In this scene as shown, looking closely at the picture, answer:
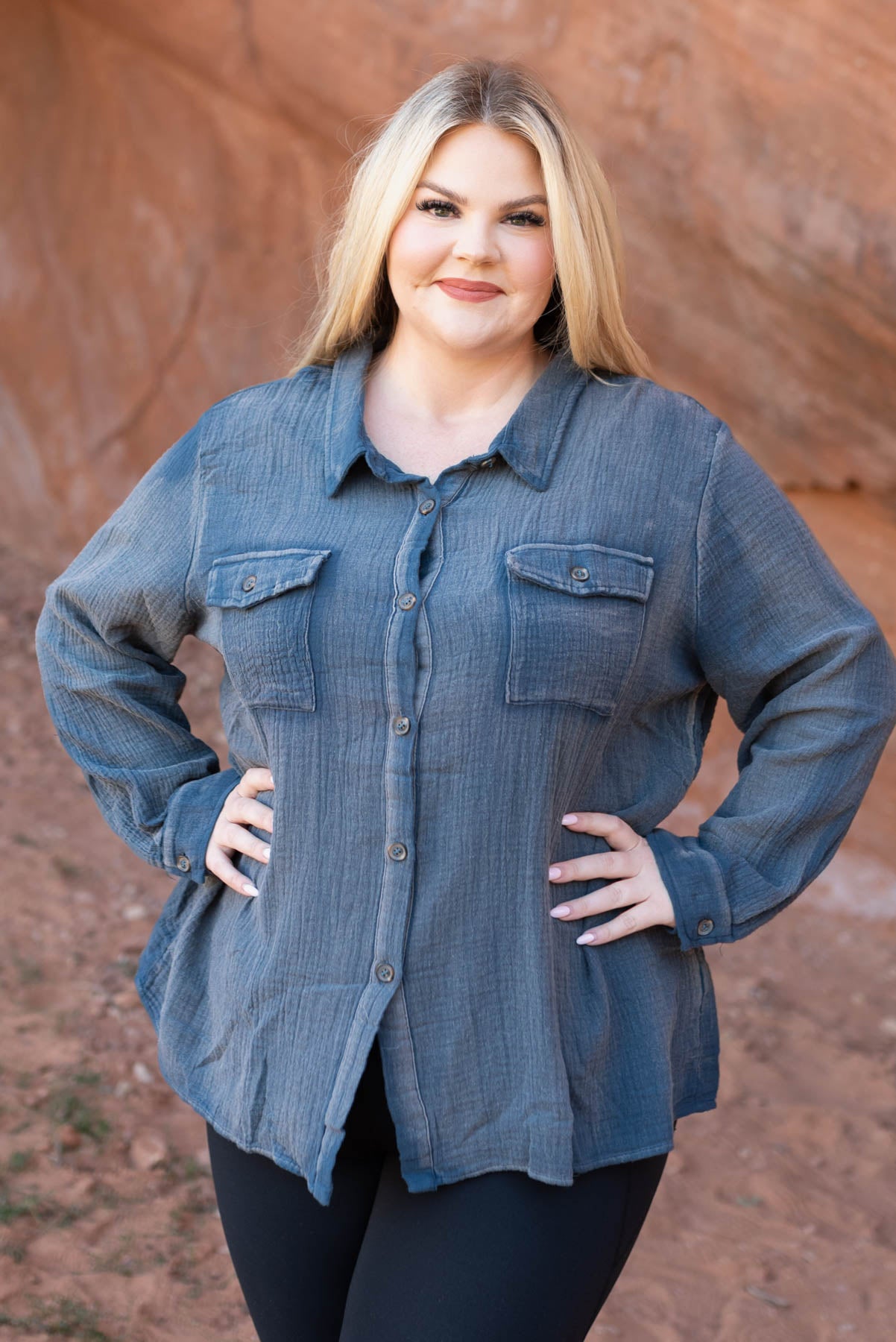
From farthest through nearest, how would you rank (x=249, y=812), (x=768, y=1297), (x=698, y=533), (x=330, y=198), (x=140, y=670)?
(x=330, y=198) → (x=768, y=1297) → (x=140, y=670) → (x=249, y=812) → (x=698, y=533)

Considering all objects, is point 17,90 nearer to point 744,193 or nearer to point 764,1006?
point 744,193

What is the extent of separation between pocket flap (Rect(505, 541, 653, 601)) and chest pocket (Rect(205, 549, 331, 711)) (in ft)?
0.77

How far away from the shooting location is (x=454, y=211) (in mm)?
1681

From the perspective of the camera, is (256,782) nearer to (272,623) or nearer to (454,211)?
(272,623)

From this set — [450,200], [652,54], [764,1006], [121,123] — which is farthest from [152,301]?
[450,200]

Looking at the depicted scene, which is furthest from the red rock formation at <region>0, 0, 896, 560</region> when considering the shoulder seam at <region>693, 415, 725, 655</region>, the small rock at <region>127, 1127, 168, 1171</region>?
the small rock at <region>127, 1127, 168, 1171</region>

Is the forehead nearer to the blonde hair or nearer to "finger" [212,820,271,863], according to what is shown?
the blonde hair

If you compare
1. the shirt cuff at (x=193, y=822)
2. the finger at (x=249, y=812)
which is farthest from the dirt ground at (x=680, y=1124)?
the finger at (x=249, y=812)

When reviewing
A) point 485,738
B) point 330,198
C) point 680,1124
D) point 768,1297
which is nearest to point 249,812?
point 485,738

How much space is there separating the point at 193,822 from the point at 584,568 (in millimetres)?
628

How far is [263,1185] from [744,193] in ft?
9.23

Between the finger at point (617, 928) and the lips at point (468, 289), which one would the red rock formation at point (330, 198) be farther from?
the finger at point (617, 928)

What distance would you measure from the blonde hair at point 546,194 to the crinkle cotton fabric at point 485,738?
0.07 metres

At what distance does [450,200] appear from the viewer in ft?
5.48
